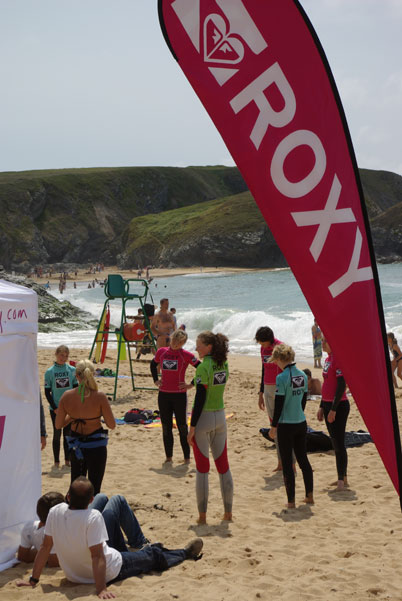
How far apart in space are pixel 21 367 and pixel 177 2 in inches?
116

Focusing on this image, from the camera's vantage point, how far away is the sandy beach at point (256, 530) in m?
4.57

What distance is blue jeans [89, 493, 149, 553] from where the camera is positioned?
4949 mm

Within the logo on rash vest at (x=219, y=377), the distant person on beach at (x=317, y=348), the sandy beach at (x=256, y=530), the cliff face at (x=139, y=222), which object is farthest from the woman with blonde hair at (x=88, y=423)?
the cliff face at (x=139, y=222)

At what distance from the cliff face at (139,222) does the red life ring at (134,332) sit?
7970 cm

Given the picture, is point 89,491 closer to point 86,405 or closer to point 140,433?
point 86,405

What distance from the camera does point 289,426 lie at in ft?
20.4

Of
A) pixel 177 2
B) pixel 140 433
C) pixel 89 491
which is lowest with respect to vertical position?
pixel 140 433

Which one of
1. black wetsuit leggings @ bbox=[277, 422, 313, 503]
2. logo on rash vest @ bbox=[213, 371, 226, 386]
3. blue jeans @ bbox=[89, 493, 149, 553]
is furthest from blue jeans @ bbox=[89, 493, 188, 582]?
black wetsuit leggings @ bbox=[277, 422, 313, 503]

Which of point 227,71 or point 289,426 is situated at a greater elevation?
point 227,71

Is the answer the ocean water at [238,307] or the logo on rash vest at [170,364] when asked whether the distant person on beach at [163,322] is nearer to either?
the ocean water at [238,307]

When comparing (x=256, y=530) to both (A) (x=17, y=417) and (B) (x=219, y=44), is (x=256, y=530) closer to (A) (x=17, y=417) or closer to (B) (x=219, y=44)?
(A) (x=17, y=417)

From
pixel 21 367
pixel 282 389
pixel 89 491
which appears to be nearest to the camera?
pixel 89 491

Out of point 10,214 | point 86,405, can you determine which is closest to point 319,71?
point 86,405

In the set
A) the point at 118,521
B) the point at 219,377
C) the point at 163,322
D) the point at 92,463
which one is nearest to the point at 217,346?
the point at 219,377
